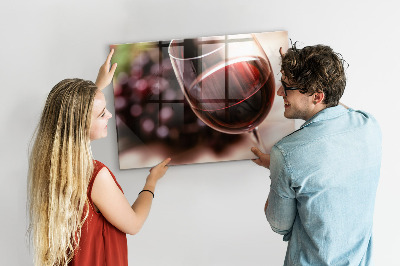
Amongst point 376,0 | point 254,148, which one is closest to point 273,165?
point 254,148

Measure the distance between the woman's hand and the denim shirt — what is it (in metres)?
0.44

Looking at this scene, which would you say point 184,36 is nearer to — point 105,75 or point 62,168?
point 105,75

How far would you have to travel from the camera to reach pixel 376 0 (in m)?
1.54

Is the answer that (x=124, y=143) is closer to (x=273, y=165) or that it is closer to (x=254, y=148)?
(x=254, y=148)

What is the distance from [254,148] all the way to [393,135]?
0.57m

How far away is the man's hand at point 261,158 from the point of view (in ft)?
4.80

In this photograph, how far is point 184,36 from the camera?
1521 mm

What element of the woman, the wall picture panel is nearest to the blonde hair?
the woman

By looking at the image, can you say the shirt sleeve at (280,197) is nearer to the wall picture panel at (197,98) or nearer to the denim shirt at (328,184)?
the denim shirt at (328,184)

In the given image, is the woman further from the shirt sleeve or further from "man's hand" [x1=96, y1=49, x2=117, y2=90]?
the shirt sleeve

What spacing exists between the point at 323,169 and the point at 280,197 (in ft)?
0.48

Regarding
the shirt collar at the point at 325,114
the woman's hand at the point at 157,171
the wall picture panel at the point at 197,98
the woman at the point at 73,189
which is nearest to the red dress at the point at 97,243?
the woman at the point at 73,189

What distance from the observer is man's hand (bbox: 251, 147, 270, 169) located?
146 centimetres

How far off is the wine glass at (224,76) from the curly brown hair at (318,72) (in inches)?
14.6
